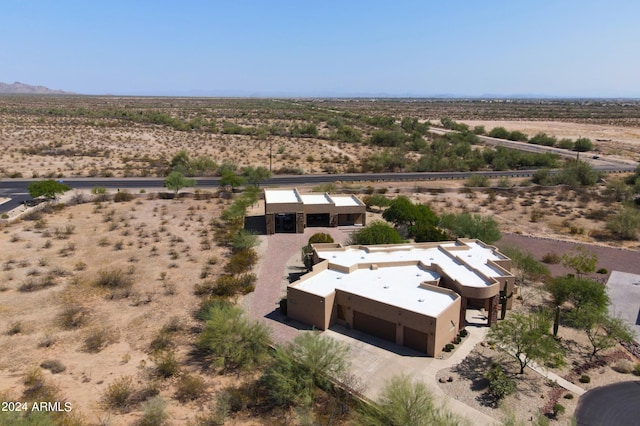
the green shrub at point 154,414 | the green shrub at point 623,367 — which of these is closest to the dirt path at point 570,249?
the green shrub at point 623,367

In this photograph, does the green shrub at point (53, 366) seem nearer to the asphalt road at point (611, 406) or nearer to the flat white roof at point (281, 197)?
the asphalt road at point (611, 406)

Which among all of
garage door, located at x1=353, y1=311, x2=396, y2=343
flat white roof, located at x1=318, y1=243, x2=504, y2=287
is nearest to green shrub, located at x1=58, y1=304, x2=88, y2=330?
flat white roof, located at x1=318, y1=243, x2=504, y2=287

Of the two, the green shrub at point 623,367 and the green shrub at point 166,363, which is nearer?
the green shrub at point 166,363

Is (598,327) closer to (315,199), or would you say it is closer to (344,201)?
(344,201)

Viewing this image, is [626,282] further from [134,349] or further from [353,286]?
[134,349]

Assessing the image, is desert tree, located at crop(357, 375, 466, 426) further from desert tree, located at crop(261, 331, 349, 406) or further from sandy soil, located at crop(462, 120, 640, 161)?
sandy soil, located at crop(462, 120, 640, 161)

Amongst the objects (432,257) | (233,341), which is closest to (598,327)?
(432,257)
